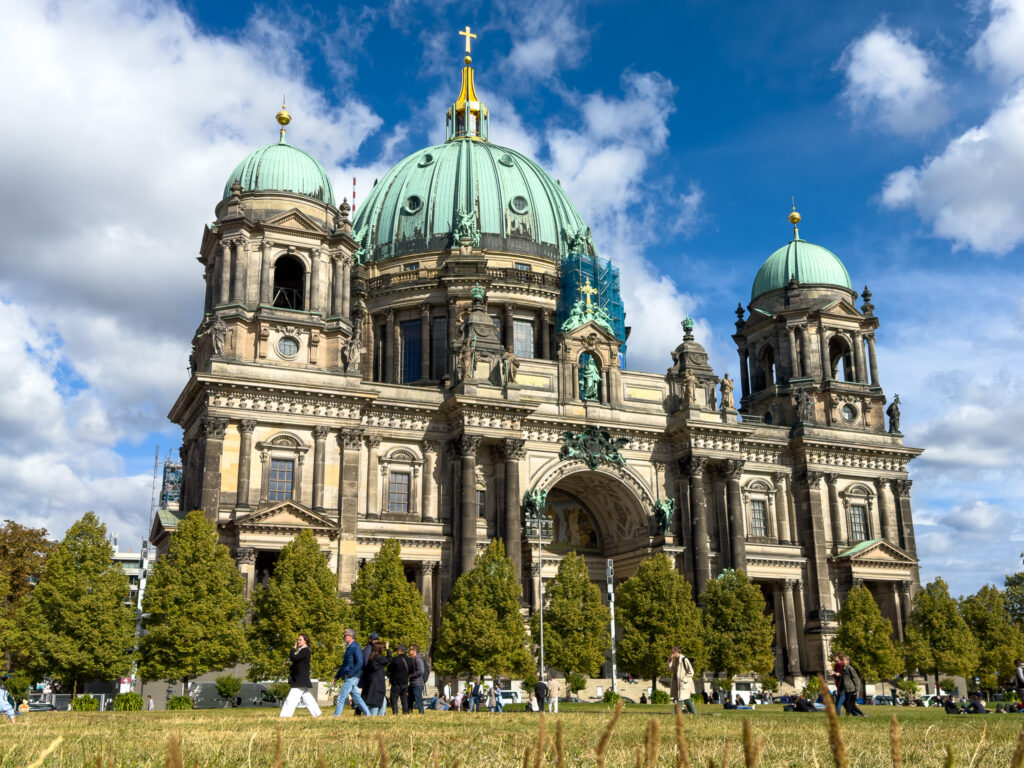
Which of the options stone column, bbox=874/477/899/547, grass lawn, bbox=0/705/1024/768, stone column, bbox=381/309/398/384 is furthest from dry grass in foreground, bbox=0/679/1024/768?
stone column, bbox=381/309/398/384

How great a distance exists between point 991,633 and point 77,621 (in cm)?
4711

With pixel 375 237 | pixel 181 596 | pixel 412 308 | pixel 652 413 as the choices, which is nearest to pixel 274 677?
pixel 181 596

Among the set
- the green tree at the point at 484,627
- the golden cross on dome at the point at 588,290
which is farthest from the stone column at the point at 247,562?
the golden cross on dome at the point at 588,290

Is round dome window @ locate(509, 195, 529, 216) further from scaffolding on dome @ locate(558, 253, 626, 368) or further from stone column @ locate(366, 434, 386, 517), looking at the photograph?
stone column @ locate(366, 434, 386, 517)

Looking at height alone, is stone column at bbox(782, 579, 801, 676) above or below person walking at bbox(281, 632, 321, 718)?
above

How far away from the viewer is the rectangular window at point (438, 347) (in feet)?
208

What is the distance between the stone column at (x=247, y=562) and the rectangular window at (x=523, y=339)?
990 inches

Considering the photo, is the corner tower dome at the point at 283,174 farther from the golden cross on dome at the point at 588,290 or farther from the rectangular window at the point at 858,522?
the rectangular window at the point at 858,522

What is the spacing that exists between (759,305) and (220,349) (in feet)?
119

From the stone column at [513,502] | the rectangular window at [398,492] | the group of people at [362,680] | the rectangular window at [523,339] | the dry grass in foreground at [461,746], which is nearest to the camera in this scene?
the dry grass in foreground at [461,746]

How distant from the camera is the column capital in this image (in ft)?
171

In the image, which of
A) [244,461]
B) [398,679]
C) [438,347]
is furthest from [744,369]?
[398,679]

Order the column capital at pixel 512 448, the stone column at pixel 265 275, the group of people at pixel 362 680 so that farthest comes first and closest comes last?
1. the column capital at pixel 512 448
2. the stone column at pixel 265 275
3. the group of people at pixel 362 680

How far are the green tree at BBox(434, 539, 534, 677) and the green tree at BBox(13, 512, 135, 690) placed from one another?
13.4m
